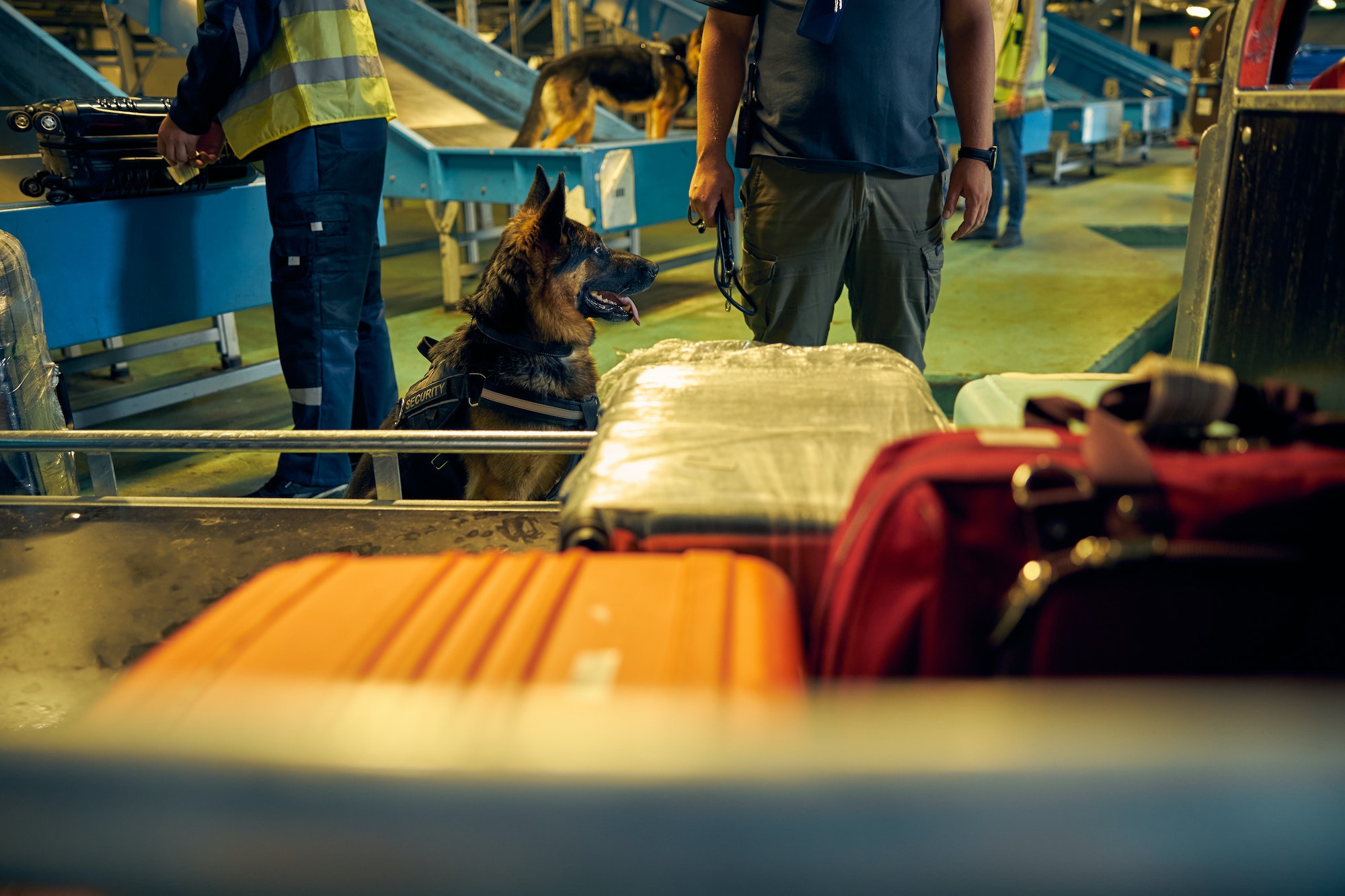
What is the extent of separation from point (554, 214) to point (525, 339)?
1.14ft

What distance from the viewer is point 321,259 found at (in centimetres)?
241

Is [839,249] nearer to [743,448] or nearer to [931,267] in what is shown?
[931,267]

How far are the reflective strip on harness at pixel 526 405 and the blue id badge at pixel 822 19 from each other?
0.94 m

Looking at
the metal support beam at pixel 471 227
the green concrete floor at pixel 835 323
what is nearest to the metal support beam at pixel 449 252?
the green concrete floor at pixel 835 323

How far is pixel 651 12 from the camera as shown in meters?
8.35

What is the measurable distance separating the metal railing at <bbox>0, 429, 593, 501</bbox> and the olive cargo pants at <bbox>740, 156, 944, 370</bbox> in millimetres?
782

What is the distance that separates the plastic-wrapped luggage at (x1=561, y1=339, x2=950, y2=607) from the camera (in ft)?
2.58

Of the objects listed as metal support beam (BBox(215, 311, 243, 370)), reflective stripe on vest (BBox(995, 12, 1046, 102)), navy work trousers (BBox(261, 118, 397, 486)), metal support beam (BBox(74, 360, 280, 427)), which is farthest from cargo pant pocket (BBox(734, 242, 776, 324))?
reflective stripe on vest (BBox(995, 12, 1046, 102))

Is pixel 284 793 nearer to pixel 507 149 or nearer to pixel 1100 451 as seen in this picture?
pixel 1100 451

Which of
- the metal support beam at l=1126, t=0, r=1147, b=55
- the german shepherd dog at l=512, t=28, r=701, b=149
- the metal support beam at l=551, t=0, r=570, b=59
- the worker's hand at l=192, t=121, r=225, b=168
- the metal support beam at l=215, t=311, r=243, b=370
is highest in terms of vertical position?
the metal support beam at l=1126, t=0, r=1147, b=55

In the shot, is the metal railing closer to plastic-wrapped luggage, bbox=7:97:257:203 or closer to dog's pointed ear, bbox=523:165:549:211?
dog's pointed ear, bbox=523:165:549:211

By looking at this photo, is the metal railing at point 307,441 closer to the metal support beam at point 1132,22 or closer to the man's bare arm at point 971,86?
the man's bare arm at point 971,86

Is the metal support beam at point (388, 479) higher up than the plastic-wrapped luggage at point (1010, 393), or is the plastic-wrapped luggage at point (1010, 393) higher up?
the plastic-wrapped luggage at point (1010, 393)

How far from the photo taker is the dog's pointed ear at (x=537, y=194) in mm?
2387
